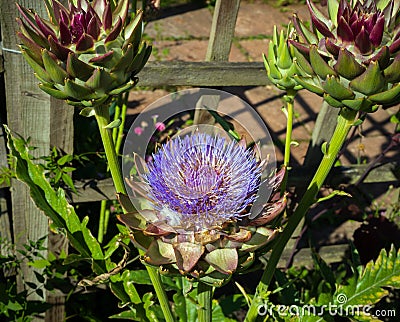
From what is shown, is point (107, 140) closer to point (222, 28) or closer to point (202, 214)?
point (202, 214)

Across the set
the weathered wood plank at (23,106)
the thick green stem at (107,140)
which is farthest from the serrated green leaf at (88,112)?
the weathered wood plank at (23,106)

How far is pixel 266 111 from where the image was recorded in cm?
261

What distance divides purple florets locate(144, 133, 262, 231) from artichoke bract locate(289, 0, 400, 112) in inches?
6.1

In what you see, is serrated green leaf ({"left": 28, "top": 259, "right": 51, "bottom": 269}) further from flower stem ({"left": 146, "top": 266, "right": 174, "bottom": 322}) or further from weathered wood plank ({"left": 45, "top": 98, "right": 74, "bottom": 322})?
flower stem ({"left": 146, "top": 266, "right": 174, "bottom": 322})

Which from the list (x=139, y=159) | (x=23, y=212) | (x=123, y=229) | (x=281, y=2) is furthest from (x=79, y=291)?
(x=281, y=2)

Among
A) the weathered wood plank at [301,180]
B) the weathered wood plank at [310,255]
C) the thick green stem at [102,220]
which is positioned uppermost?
the weathered wood plank at [301,180]

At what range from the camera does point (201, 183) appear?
0.80 m

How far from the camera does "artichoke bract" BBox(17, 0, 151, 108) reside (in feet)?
2.42

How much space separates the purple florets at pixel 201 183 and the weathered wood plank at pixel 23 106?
0.44 meters

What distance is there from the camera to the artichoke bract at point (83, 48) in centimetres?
74

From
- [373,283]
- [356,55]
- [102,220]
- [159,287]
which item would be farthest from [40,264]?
[356,55]

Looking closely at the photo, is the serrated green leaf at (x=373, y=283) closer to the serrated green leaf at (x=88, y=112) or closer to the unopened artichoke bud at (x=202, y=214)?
the unopened artichoke bud at (x=202, y=214)

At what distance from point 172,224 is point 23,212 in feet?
2.23

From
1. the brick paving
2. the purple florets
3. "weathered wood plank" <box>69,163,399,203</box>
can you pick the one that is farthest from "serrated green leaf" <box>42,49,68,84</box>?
the brick paving
